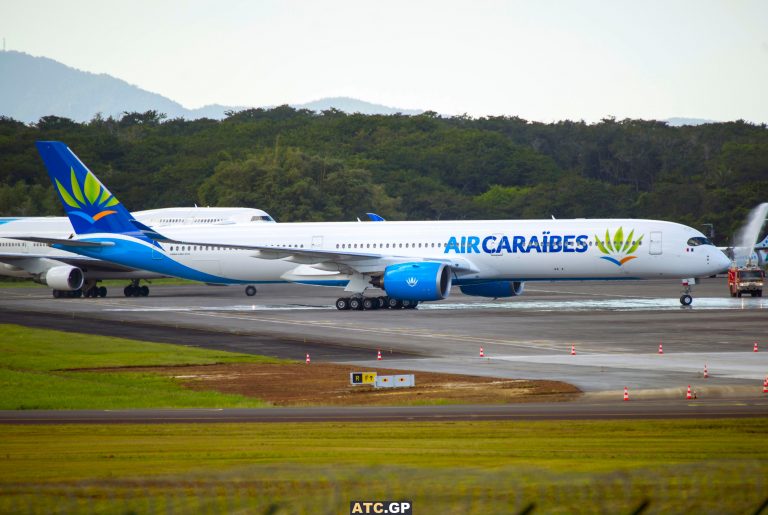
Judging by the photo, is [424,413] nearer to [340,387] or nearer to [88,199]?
[340,387]

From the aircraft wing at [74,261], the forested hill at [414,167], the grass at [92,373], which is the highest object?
the forested hill at [414,167]

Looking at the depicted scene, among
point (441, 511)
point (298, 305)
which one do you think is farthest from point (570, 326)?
point (441, 511)

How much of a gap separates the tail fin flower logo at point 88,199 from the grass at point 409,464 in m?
41.6

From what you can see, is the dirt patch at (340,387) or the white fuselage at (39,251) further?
→ the white fuselage at (39,251)

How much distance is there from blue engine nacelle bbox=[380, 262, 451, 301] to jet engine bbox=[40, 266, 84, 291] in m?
22.6

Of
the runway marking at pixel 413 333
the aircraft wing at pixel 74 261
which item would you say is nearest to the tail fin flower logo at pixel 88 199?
the aircraft wing at pixel 74 261

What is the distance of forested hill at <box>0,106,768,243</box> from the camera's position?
116m

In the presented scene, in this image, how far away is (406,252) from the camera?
176 feet

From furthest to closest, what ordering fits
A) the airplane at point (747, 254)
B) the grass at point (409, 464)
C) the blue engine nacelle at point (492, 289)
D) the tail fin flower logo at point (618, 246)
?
the airplane at point (747, 254), the blue engine nacelle at point (492, 289), the tail fin flower logo at point (618, 246), the grass at point (409, 464)

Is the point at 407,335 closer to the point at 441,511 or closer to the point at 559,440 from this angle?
the point at 559,440

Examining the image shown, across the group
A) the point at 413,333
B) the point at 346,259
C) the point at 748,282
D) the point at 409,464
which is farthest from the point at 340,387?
the point at 748,282

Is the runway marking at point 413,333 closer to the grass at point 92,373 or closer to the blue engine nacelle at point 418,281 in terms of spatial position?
the blue engine nacelle at point 418,281

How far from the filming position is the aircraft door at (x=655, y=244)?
50781mm

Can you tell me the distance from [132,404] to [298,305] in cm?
3360
